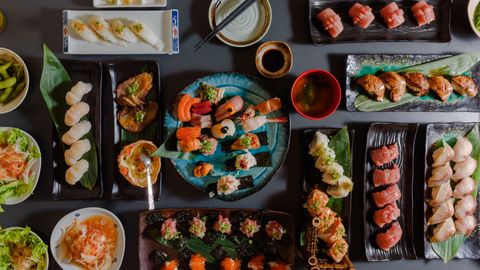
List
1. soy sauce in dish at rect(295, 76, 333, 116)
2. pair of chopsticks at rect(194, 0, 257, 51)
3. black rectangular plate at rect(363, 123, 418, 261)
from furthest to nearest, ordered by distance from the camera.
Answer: black rectangular plate at rect(363, 123, 418, 261), soy sauce in dish at rect(295, 76, 333, 116), pair of chopsticks at rect(194, 0, 257, 51)

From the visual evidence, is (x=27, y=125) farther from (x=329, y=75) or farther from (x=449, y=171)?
(x=449, y=171)

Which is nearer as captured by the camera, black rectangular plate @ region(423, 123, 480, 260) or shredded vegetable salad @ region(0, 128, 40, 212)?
shredded vegetable salad @ region(0, 128, 40, 212)

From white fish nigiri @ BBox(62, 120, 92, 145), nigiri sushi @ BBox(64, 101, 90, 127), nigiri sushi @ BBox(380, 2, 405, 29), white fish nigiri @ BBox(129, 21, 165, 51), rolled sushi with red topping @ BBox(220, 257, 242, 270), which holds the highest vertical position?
nigiri sushi @ BBox(380, 2, 405, 29)

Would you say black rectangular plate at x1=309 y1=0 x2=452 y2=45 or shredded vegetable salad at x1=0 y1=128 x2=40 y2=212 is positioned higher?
black rectangular plate at x1=309 y1=0 x2=452 y2=45

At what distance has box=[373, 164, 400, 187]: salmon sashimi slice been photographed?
3.64m

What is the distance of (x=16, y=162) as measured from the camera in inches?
142

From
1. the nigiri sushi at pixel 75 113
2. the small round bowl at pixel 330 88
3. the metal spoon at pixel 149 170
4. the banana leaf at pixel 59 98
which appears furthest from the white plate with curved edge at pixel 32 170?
the small round bowl at pixel 330 88

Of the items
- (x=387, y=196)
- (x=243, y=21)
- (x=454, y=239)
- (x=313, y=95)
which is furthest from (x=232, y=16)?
(x=454, y=239)

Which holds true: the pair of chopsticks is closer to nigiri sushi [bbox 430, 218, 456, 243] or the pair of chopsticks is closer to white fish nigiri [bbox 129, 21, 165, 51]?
white fish nigiri [bbox 129, 21, 165, 51]

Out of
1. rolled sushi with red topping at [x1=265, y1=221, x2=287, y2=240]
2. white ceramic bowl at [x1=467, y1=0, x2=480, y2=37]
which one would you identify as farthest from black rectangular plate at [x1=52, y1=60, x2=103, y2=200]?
white ceramic bowl at [x1=467, y1=0, x2=480, y2=37]

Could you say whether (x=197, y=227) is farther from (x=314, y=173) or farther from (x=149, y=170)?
(x=314, y=173)

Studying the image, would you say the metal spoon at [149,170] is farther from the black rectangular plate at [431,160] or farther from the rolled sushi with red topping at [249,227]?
the black rectangular plate at [431,160]

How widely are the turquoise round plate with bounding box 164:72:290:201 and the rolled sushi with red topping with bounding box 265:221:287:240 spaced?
0.33 m

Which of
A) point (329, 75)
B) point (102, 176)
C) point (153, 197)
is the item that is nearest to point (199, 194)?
point (153, 197)
